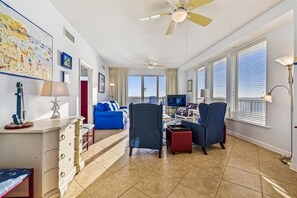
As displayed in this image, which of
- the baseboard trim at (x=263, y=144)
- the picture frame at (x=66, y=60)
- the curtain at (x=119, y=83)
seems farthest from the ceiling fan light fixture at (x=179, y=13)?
the curtain at (x=119, y=83)

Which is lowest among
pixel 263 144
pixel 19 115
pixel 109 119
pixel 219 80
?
pixel 263 144

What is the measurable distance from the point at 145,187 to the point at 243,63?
3.86 m

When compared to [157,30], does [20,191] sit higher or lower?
lower

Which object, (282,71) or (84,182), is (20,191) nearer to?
(84,182)

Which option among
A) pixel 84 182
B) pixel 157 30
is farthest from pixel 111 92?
pixel 84 182

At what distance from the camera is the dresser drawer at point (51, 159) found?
4.91ft

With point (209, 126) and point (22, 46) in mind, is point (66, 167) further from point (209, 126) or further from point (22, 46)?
point (209, 126)

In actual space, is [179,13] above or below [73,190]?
above

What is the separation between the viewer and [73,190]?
1.72 meters

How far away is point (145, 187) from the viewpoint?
177 cm

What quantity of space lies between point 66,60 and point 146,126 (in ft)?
6.69

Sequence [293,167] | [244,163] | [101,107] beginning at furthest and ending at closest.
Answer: [101,107], [244,163], [293,167]

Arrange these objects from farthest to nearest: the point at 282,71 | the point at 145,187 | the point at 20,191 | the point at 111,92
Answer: the point at 111,92 → the point at 282,71 → the point at 145,187 → the point at 20,191

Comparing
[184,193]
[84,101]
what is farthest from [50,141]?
[84,101]
